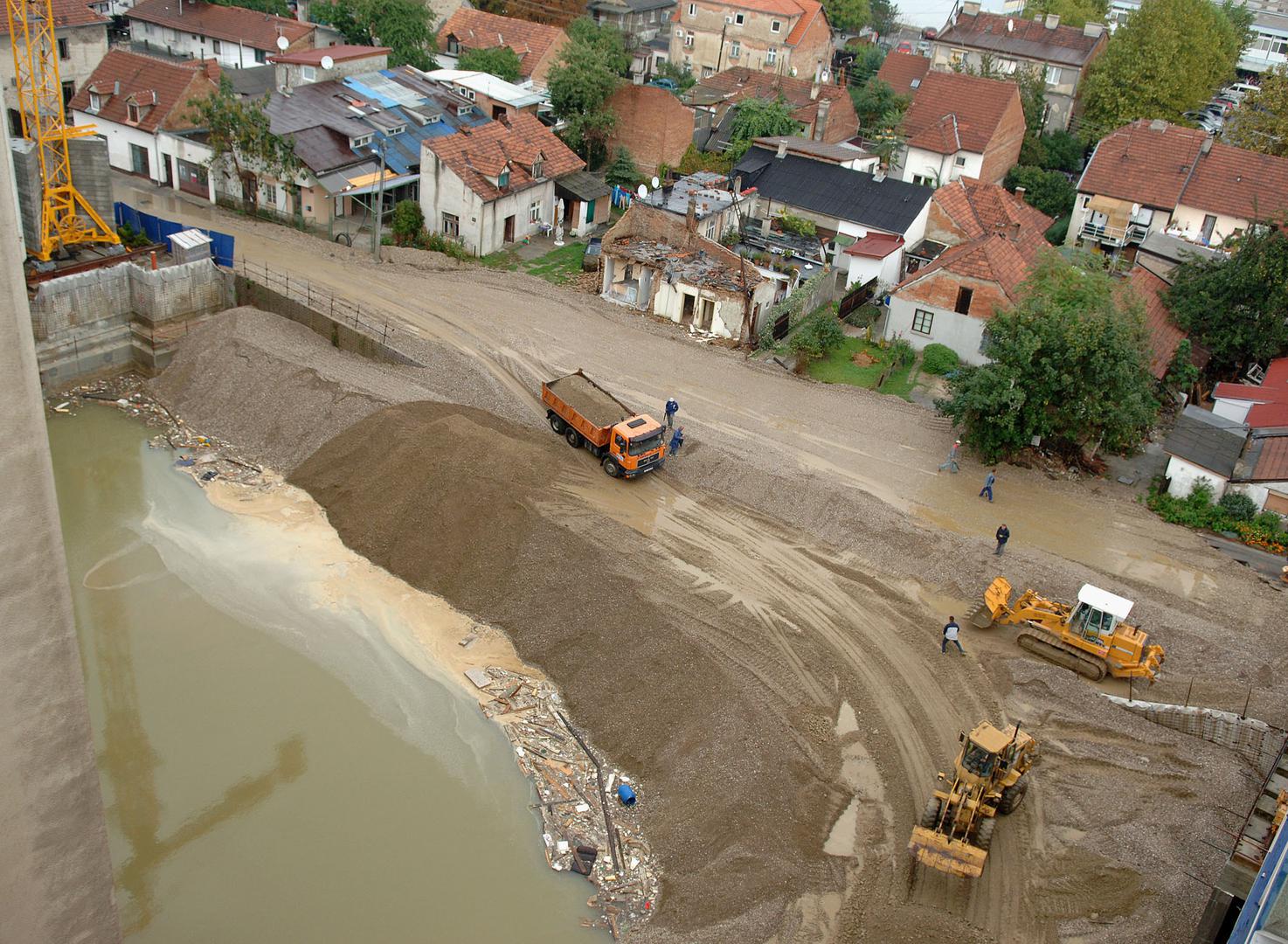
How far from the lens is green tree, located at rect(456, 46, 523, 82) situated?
194 ft

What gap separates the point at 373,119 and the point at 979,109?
98.8ft

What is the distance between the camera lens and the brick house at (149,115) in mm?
47344

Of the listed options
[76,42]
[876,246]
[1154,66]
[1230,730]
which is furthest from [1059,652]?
[76,42]

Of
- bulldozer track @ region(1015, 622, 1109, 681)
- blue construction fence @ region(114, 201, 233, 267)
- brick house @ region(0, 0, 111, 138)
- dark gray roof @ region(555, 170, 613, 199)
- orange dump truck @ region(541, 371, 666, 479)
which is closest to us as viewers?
bulldozer track @ region(1015, 622, 1109, 681)

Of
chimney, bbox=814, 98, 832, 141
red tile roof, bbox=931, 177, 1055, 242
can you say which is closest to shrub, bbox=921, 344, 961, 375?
red tile roof, bbox=931, 177, 1055, 242

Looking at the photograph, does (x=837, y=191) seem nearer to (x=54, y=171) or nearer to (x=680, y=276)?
(x=680, y=276)

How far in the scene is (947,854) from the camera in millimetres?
20031

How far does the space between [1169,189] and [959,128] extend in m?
10.7

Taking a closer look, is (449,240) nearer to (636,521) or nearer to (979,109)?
(636,521)

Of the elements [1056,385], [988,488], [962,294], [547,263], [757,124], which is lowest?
[988,488]

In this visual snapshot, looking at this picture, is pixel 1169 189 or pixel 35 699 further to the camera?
pixel 1169 189

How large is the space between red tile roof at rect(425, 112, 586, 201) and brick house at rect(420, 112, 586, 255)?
0.12ft

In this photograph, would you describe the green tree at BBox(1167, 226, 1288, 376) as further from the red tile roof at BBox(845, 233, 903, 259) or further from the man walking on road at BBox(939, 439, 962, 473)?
the man walking on road at BBox(939, 439, 962, 473)

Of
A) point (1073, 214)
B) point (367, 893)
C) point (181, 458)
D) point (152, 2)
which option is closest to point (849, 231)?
point (1073, 214)
